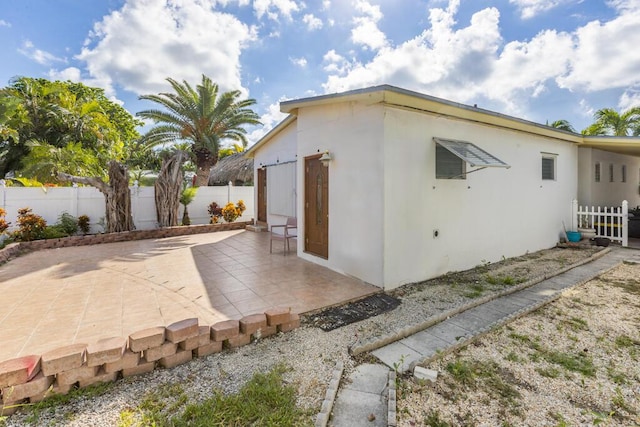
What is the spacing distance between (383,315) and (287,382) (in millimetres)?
1993

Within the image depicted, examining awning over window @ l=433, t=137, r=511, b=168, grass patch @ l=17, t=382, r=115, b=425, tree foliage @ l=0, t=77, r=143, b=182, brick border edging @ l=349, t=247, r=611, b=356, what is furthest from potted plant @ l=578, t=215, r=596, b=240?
tree foliage @ l=0, t=77, r=143, b=182

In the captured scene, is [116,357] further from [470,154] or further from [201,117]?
[201,117]

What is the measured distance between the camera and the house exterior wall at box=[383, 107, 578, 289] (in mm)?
5520

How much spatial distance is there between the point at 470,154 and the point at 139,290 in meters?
6.97

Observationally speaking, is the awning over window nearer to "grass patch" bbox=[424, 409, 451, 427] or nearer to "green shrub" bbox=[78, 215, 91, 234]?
"grass patch" bbox=[424, 409, 451, 427]

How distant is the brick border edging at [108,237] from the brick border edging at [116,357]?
7374mm

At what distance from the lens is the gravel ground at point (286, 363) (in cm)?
242

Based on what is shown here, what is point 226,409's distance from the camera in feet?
8.00

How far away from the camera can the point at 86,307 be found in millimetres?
Result: 4492

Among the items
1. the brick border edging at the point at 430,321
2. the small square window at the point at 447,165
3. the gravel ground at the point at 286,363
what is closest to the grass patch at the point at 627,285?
the brick border edging at the point at 430,321

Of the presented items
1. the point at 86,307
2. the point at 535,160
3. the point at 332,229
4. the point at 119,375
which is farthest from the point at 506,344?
the point at 535,160

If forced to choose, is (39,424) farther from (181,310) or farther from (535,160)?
(535,160)

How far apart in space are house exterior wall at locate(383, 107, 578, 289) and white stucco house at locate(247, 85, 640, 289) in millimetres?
25

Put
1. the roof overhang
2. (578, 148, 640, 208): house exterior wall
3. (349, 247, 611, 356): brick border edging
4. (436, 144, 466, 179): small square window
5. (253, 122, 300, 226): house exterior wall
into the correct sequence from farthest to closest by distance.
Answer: (578, 148, 640, 208): house exterior wall
(253, 122, 300, 226): house exterior wall
the roof overhang
(436, 144, 466, 179): small square window
(349, 247, 611, 356): brick border edging
